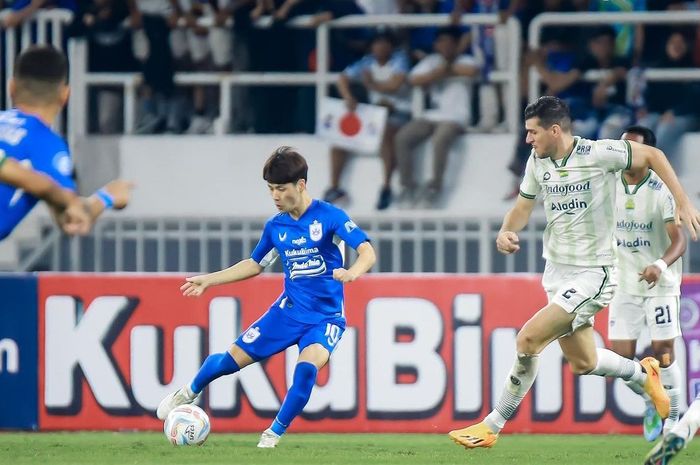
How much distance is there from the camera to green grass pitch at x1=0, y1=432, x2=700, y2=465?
9.41 meters

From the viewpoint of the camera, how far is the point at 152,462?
9273 millimetres

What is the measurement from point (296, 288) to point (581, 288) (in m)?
1.73

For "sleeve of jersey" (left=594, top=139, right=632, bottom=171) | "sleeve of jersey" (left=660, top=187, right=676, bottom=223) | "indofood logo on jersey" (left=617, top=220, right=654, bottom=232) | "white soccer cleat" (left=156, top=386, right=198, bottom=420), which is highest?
"sleeve of jersey" (left=594, top=139, right=632, bottom=171)

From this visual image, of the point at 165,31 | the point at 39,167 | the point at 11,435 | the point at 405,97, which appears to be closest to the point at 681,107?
the point at 405,97

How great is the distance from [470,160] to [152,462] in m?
5.77

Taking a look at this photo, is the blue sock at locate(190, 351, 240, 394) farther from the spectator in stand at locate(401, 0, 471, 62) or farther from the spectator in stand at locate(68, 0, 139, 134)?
the spectator in stand at locate(68, 0, 139, 134)

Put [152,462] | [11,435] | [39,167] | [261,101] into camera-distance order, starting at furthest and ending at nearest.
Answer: [261,101] → [11,435] → [152,462] → [39,167]

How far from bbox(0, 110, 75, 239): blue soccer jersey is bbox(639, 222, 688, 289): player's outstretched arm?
362cm

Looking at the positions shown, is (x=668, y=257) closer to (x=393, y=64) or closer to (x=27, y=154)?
(x=27, y=154)

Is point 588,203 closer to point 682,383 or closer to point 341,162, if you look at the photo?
point 682,383

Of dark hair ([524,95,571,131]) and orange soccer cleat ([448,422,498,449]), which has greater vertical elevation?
dark hair ([524,95,571,131])

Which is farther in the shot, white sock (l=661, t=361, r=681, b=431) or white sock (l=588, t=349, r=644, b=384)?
white sock (l=661, t=361, r=681, b=431)

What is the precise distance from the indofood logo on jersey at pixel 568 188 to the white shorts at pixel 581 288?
44 centimetres

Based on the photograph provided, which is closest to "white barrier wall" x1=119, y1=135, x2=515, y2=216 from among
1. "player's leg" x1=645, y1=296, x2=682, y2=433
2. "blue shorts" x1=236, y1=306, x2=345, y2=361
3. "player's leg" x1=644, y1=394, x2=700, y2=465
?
"player's leg" x1=645, y1=296, x2=682, y2=433
